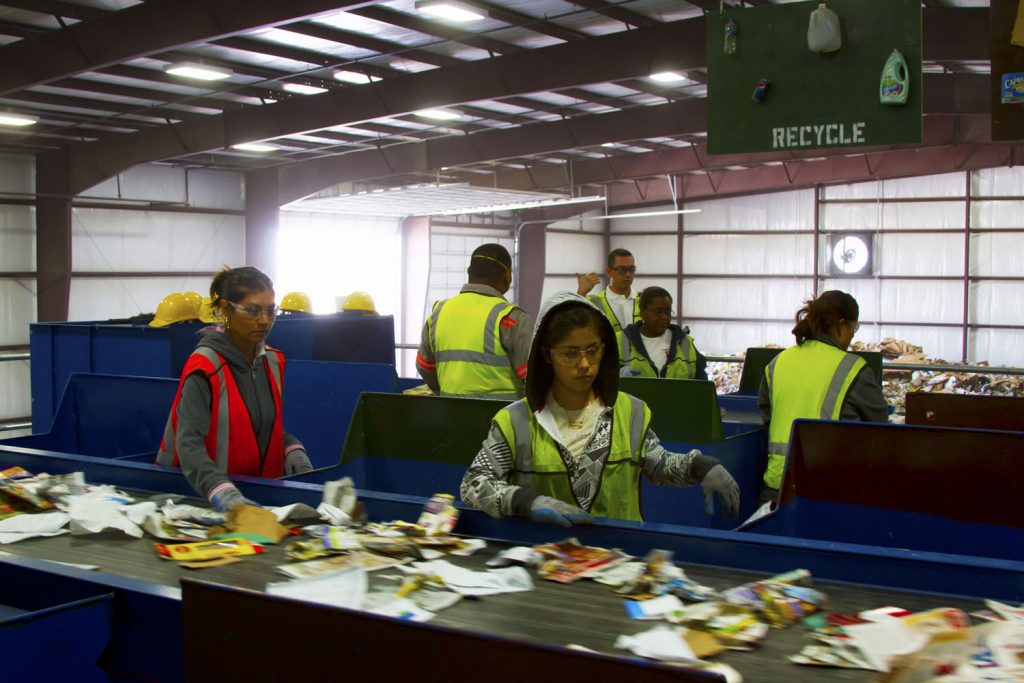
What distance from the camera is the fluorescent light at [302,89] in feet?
44.1

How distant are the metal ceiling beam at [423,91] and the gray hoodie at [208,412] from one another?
770cm

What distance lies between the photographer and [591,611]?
2.07 meters

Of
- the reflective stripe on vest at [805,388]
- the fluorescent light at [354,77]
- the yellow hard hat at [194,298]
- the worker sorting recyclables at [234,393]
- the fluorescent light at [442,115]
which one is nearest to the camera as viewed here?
the worker sorting recyclables at [234,393]

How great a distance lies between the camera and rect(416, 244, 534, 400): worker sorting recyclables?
495 centimetres

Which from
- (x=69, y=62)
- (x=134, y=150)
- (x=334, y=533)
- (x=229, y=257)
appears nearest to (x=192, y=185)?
(x=229, y=257)

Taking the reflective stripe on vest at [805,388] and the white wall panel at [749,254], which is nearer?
the reflective stripe on vest at [805,388]

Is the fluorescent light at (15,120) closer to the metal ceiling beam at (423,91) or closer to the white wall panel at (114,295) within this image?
the metal ceiling beam at (423,91)

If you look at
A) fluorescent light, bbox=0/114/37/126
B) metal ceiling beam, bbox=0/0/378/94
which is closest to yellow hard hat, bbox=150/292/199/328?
metal ceiling beam, bbox=0/0/378/94

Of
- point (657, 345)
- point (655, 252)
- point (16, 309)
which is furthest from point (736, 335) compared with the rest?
point (657, 345)

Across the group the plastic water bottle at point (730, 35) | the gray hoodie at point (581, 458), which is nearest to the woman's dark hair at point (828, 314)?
the plastic water bottle at point (730, 35)

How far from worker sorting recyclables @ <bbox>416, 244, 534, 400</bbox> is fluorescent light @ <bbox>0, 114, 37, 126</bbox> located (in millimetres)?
11584

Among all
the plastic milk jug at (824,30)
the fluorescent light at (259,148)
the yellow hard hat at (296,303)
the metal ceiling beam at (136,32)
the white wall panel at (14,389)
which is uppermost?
the fluorescent light at (259,148)

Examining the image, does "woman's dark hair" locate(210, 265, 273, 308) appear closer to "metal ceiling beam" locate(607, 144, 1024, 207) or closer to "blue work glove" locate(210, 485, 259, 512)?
"blue work glove" locate(210, 485, 259, 512)

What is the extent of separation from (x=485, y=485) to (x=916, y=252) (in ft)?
66.7
